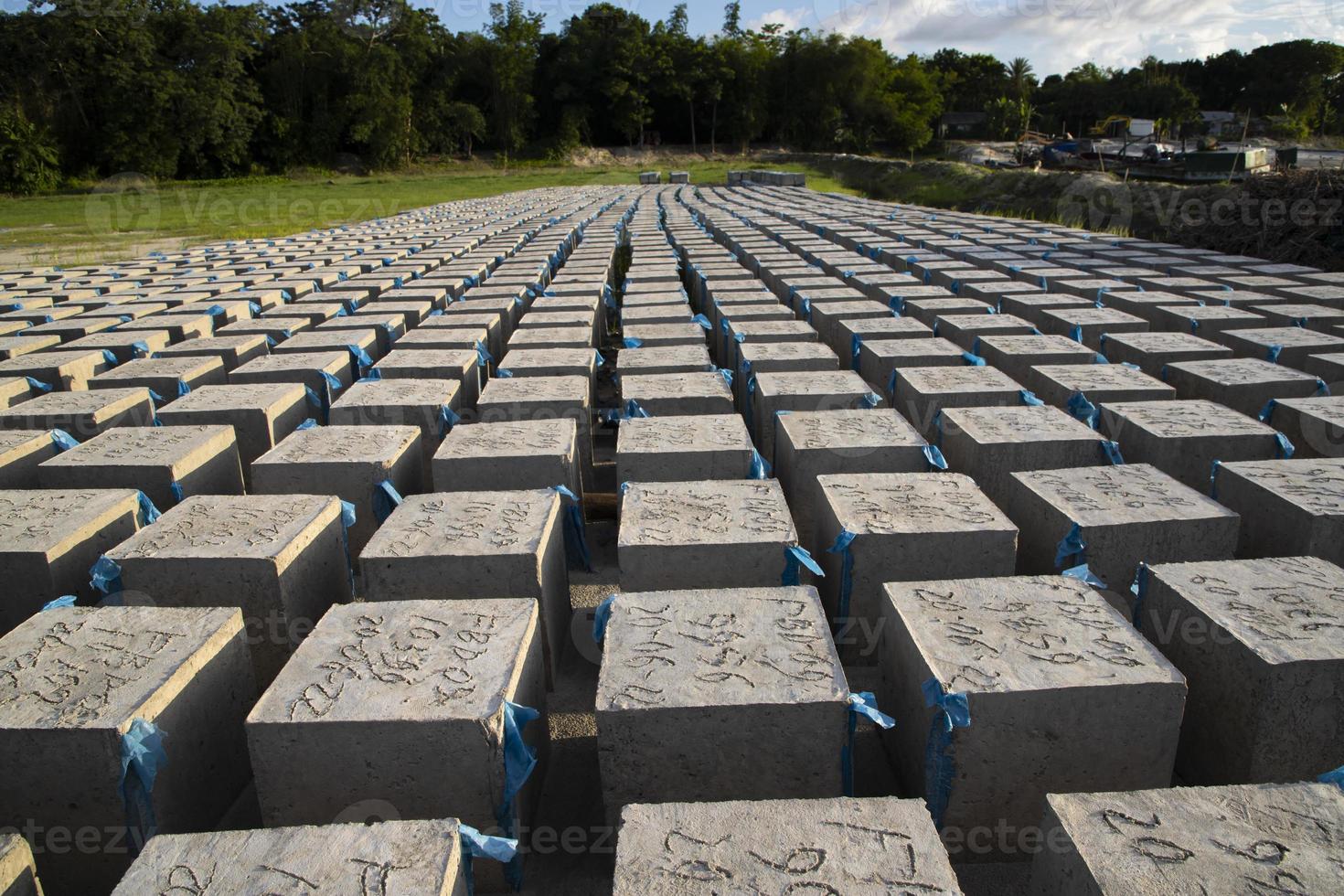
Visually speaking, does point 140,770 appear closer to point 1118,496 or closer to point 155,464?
point 155,464

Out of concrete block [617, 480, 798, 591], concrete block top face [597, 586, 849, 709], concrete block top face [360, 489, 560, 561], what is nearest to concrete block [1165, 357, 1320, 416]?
concrete block [617, 480, 798, 591]

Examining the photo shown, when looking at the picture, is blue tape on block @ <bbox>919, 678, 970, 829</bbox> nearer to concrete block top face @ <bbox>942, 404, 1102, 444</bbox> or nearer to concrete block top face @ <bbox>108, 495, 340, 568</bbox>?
concrete block top face @ <bbox>942, 404, 1102, 444</bbox>

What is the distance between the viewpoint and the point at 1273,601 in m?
3.16

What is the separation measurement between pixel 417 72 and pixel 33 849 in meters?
61.4

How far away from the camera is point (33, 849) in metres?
2.92

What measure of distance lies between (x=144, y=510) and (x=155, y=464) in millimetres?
445

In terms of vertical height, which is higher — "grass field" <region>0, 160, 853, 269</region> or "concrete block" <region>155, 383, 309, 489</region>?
"grass field" <region>0, 160, 853, 269</region>

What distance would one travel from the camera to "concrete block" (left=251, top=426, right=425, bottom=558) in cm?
482

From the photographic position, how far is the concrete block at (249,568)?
373 centimetres

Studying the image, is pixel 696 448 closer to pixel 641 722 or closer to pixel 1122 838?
pixel 641 722

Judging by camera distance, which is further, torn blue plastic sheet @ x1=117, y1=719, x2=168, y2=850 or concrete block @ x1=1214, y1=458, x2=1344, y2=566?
concrete block @ x1=1214, y1=458, x2=1344, y2=566

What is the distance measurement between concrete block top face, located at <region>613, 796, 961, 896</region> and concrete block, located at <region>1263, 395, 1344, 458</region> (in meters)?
4.42

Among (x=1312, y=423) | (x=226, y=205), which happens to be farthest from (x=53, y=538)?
(x=226, y=205)

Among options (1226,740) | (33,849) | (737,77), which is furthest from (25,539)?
(737,77)
